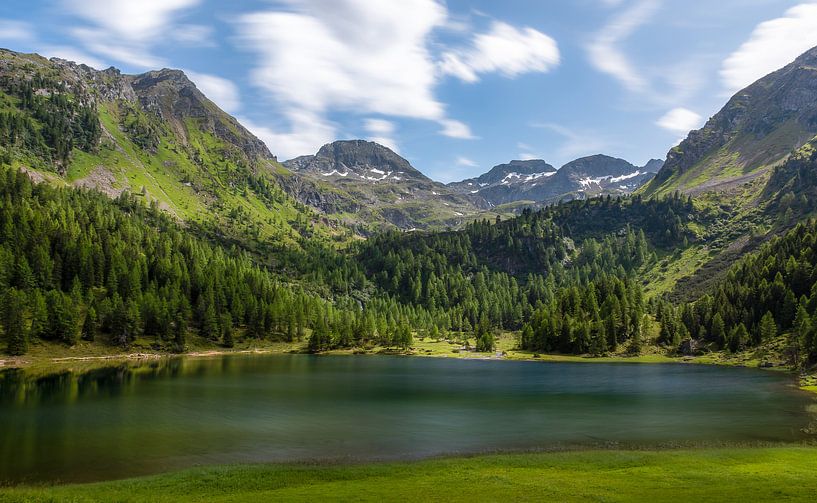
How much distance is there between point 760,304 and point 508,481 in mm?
166982

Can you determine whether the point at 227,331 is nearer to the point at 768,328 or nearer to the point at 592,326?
the point at 592,326

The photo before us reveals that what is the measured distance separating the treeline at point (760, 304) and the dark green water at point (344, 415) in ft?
127

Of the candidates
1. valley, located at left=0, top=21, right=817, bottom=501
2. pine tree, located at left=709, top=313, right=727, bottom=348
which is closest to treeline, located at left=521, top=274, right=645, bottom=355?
valley, located at left=0, top=21, right=817, bottom=501

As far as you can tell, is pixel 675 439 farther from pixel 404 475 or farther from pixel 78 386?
pixel 78 386

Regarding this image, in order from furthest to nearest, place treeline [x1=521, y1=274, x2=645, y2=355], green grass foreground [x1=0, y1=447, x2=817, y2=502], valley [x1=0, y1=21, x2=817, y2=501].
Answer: treeline [x1=521, y1=274, x2=645, y2=355] → valley [x1=0, y1=21, x2=817, y2=501] → green grass foreground [x1=0, y1=447, x2=817, y2=502]

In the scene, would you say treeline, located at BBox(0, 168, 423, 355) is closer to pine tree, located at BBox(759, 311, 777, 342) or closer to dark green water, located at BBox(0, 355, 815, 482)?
dark green water, located at BBox(0, 355, 815, 482)

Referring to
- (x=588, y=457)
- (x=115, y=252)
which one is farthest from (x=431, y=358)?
Answer: (x=588, y=457)

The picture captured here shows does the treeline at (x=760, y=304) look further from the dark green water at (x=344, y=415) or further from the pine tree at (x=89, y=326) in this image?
the pine tree at (x=89, y=326)

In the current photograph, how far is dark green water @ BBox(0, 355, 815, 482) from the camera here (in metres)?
50.6

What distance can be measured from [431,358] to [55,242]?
142934 mm

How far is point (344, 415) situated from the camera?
71312 millimetres

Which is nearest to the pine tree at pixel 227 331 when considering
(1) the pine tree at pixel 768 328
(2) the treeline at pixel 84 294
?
(2) the treeline at pixel 84 294

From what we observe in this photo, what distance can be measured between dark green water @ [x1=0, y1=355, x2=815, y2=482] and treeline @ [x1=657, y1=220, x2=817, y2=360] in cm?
3858

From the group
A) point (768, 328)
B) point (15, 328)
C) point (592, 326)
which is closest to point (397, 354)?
point (592, 326)
